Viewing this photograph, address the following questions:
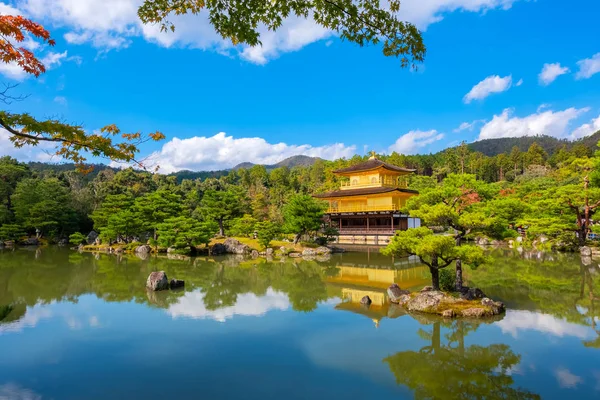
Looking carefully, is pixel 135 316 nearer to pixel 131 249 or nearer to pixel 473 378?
pixel 473 378

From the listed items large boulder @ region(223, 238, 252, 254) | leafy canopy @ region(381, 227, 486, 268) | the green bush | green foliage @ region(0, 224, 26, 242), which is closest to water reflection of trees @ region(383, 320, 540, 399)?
leafy canopy @ region(381, 227, 486, 268)

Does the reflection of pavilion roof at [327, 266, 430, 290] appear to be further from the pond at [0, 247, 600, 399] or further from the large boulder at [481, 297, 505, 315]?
the large boulder at [481, 297, 505, 315]

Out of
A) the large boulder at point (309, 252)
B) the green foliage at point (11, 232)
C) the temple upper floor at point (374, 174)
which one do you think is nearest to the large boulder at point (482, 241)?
the temple upper floor at point (374, 174)

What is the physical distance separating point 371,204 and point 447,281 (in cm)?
1602

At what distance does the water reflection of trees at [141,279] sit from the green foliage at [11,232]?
687 cm

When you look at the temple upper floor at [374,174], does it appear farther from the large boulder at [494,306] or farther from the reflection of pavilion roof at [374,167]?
the large boulder at [494,306]

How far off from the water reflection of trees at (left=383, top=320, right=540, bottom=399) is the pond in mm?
27

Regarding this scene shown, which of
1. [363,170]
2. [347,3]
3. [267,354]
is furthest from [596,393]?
[363,170]

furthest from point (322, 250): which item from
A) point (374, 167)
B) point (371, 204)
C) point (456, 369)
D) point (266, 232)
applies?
point (456, 369)

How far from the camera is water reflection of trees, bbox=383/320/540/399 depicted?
16.3 feet

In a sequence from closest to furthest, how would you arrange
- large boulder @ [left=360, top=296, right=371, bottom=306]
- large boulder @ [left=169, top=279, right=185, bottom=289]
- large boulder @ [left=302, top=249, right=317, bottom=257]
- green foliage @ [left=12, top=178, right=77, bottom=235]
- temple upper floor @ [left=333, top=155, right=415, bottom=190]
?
large boulder @ [left=360, top=296, right=371, bottom=306] → large boulder @ [left=169, top=279, right=185, bottom=289] → large boulder @ [left=302, top=249, right=317, bottom=257] → temple upper floor @ [left=333, top=155, right=415, bottom=190] → green foliage @ [left=12, top=178, right=77, bottom=235]

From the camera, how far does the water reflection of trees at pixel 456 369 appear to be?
16.3 feet

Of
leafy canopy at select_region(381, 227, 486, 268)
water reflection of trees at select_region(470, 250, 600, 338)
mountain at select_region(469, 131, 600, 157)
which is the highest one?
mountain at select_region(469, 131, 600, 157)

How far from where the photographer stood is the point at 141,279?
45.7ft
